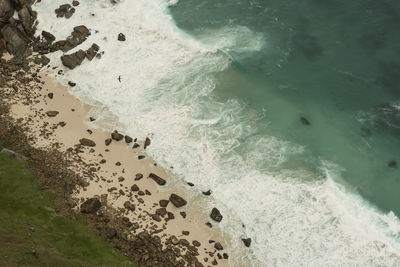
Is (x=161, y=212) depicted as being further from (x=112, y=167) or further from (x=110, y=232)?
(x=112, y=167)

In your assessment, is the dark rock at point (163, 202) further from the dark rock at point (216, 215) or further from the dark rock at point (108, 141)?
the dark rock at point (108, 141)

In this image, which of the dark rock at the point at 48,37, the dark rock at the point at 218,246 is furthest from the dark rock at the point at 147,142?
the dark rock at the point at 48,37

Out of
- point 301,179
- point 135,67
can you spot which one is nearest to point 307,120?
point 301,179

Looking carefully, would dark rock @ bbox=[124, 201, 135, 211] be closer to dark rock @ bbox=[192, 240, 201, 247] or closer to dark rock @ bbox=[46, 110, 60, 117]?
dark rock @ bbox=[192, 240, 201, 247]

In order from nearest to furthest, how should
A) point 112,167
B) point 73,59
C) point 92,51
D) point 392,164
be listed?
1. point 112,167
2. point 392,164
3. point 73,59
4. point 92,51

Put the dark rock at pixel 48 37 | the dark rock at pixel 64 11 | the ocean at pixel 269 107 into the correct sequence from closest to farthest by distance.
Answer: the ocean at pixel 269 107
the dark rock at pixel 48 37
the dark rock at pixel 64 11

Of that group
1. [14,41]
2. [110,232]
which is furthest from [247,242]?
[14,41]
